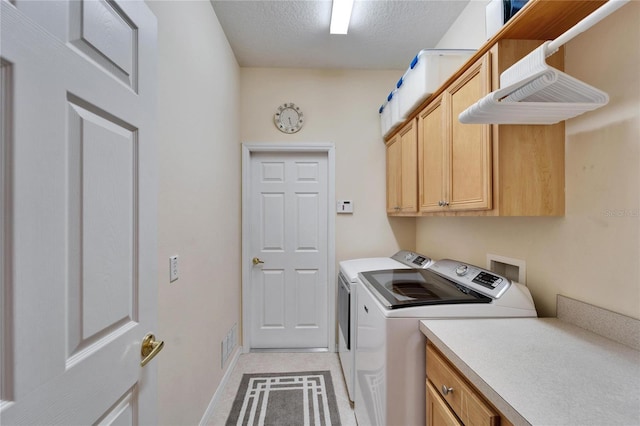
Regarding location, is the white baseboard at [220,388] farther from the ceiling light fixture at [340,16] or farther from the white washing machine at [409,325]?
the ceiling light fixture at [340,16]

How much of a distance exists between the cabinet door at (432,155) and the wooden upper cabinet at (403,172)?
0.29 feet

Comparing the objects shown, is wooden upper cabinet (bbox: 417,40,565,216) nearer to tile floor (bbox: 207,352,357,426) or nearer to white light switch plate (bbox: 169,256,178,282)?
white light switch plate (bbox: 169,256,178,282)

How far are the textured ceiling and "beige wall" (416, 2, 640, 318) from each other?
3.92ft

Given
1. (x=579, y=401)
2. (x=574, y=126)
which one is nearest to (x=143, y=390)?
(x=579, y=401)

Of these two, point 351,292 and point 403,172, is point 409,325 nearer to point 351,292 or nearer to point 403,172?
point 351,292

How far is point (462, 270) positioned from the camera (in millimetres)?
1651

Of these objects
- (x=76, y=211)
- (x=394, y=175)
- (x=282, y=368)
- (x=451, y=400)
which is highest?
(x=394, y=175)

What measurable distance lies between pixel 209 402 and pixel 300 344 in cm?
107

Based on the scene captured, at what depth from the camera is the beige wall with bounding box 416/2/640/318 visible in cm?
92

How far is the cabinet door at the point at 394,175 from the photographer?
233 cm

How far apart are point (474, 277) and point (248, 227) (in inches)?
76.8

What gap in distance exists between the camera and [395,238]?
2746 millimetres

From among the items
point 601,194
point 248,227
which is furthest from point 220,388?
point 601,194

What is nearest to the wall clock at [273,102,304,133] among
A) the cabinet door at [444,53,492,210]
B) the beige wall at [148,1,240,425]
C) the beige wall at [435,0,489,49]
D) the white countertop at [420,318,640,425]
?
the beige wall at [148,1,240,425]
